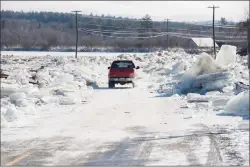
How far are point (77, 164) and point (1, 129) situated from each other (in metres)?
4.79

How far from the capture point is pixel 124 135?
12430 millimetres

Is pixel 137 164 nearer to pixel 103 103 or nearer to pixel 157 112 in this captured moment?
pixel 157 112

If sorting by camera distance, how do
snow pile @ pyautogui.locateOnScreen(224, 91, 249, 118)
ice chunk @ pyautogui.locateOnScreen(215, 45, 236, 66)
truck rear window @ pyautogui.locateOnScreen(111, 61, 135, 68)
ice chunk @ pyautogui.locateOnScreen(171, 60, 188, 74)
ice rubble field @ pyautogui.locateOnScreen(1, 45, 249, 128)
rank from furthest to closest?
ice chunk @ pyautogui.locateOnScreen(171, 60, 188, 74)
truck rear window @ pyautogui.locateOnScreen(111, 61, 135, 68)
ice chunk @ pyautogui.locateOnScreen(215, 45, 236, 66)
ice rubble field @ pyautogui.locateOnScreen(1, 45, 249, 128)
snow pile @ pyautogui.locateOnScreen(224, 91, 249, 118)

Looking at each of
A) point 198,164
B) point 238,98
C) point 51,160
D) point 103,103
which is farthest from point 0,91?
point 198,164

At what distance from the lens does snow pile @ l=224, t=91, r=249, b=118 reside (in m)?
15.6

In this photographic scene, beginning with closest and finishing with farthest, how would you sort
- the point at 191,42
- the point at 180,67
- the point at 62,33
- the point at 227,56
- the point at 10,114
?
the point at 10,114 → the point at 227,56 → the point at 180,67 → the point at 62,33 → the point at 191,42

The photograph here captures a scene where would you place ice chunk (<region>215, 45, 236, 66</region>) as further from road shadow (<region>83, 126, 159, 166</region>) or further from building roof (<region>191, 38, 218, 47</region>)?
building roof (<region>191, 38, 218, 47</region>)

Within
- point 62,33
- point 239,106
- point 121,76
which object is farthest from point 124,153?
point 62,33

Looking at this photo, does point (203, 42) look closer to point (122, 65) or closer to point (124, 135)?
point (122, 65)

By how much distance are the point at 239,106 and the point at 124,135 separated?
199 inches

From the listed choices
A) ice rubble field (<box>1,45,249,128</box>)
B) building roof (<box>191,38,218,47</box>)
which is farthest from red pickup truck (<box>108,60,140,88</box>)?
building roof (<box>191,38,218,47</box>)

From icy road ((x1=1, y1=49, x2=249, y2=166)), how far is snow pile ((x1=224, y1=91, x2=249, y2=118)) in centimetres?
63

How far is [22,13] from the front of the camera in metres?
120

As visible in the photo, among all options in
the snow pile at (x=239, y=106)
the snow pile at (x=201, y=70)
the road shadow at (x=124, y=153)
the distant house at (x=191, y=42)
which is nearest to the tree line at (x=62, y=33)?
the distant house at (x=191, y=42)
